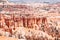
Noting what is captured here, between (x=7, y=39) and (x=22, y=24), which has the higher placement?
(x=7, y=39)

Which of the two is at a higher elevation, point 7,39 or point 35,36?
point 7,39

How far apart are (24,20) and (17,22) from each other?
1.98 meters

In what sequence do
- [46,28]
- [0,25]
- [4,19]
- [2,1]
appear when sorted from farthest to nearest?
[2,1] < [4,19] < [46,28] < [0,25]

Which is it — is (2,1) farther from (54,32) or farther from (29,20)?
(54,32)

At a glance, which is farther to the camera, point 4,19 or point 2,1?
point 2,1

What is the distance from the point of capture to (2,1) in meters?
68.7

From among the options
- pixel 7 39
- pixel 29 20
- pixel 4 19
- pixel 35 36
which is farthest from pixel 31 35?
pixel 29 20

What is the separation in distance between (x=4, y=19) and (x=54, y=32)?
702 centimetres

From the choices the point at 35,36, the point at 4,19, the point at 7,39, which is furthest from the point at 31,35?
the point at 4,19

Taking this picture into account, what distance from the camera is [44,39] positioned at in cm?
1823

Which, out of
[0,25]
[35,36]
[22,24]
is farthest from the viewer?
[22,24]

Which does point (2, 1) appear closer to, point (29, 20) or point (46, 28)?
point (29, 20)

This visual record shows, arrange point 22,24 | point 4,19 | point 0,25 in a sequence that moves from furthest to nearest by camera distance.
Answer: point 22,24
point 4,19
point 0,25

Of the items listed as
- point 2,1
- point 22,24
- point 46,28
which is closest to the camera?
point 46,28
